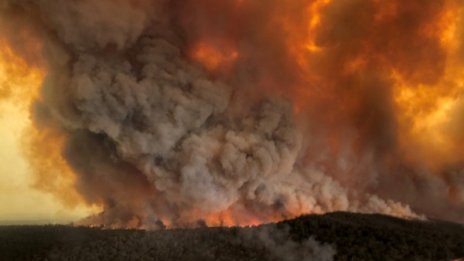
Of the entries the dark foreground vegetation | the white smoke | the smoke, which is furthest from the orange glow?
the smoke

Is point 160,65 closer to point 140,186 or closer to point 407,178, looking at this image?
point 140,186

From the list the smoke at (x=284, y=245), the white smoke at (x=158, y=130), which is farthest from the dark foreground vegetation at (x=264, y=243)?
the white smoke at (x=158, y=130)

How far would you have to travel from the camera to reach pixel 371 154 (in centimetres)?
6134

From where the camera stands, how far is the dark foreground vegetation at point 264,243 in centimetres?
3775

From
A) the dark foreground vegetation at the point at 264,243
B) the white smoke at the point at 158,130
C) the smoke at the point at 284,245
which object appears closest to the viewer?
the dark foreground vegetation at the point at 264,243

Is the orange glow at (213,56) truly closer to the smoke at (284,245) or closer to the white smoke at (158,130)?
the white smoke at (158,130)

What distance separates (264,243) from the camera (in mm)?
39281

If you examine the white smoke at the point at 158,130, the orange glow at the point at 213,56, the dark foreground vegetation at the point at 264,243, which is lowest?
Answer: the dark foreground vegetation at the point at 264,243

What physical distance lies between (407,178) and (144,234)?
105ft

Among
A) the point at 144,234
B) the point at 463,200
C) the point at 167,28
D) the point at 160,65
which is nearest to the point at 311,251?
the point at 144,234

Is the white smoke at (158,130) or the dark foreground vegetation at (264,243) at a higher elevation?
the white smoke at (158,130)

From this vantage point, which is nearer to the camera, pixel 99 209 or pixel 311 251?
pixel 311 251

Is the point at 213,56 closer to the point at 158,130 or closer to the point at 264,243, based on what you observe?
the point at 158,130

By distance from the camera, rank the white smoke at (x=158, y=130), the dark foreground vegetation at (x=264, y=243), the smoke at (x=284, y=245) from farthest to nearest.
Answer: the white smoke at (x=158, y=130) → the smoke at (x=284, y=245) → the dark foreground vegetation at (x=264, y=243)
